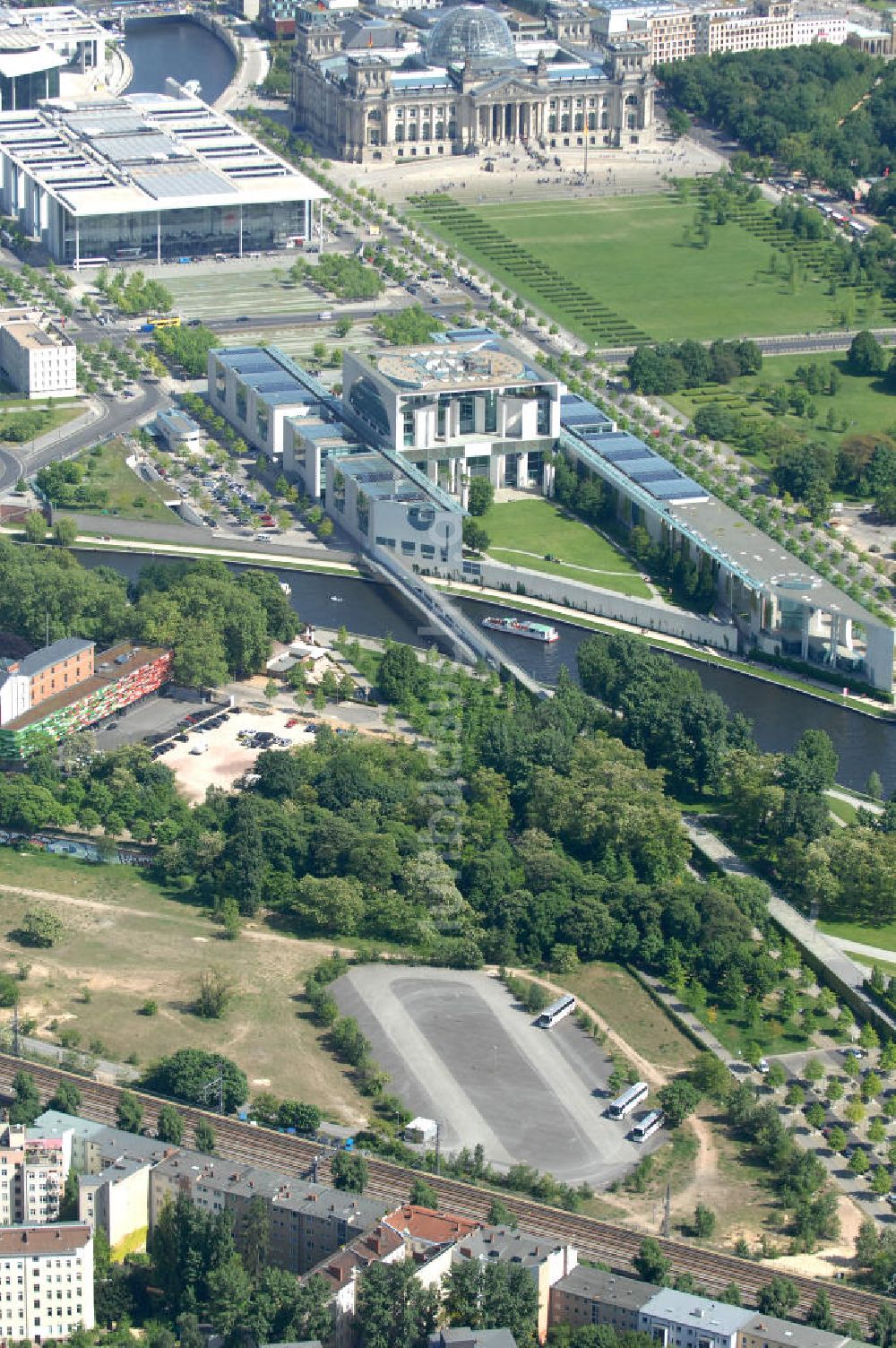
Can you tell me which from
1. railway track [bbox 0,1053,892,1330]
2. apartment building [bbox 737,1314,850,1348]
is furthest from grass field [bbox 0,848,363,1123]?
apartment building [bbox 737,1314,850,1348]

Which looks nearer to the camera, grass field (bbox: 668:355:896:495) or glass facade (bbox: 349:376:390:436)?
glass facade (bbox: 349:376:390:436)

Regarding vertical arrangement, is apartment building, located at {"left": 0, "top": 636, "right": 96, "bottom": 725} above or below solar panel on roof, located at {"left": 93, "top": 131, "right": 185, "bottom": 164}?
below

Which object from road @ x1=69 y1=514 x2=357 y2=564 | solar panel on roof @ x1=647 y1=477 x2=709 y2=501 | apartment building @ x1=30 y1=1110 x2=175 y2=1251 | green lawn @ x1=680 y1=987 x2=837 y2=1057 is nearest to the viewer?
apartment building @ x1=30 y1=1110 x2=175 y2=1251

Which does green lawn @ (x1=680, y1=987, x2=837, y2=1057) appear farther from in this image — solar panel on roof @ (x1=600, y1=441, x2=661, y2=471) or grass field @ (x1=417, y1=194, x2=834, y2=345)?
grass field @ (x1=417, y1=194, x2=834, y2=345)

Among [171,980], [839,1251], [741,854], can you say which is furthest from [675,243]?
[839,1251]

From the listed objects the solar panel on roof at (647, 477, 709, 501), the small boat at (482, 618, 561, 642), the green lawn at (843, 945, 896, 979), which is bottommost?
the green lawn at (843, 945, 896, 979)

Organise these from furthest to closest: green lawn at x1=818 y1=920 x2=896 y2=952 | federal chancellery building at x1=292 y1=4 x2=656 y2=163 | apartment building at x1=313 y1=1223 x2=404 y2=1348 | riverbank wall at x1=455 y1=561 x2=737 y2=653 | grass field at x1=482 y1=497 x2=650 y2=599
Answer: federal chancellery building at x1=292 y1=4 x2=656 y2=163 → grass field at x1=482 y1=497 x2=650 y2=599 → riverbank wall at x1=455 y1=561 x2=737 y2=653 → green lawn at x1=818 y1=920 x2=896 y2=952 → apartment building at x1=313 y1=1223 x2=404 y2=1348
